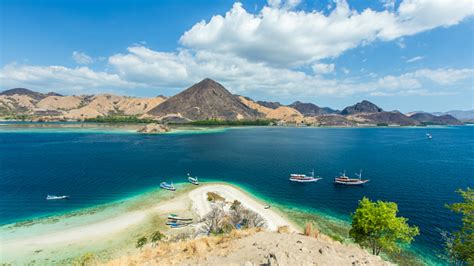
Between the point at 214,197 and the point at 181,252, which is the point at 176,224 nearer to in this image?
the point at 214,197

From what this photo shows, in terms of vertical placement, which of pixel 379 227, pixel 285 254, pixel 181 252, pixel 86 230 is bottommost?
pixel 86 230

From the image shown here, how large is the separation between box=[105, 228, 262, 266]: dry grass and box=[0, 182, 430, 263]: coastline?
17871mm

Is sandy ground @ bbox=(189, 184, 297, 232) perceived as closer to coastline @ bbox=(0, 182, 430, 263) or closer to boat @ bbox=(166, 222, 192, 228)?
coastline @ bbox=(0, 182, 430, 263)

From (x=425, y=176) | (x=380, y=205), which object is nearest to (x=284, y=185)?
(x=380, y=205)

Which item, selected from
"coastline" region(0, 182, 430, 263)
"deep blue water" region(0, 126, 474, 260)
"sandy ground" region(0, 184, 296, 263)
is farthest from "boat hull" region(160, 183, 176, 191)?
"sandy ground" region(0, 184, 296, 263)

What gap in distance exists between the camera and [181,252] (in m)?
18.3

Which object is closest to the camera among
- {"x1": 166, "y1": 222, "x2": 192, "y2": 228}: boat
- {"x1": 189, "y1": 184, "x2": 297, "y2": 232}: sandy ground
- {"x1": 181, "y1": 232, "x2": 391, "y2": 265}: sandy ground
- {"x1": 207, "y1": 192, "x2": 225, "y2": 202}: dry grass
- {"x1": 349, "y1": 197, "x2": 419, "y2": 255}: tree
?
{"x1": 181, "y1": 232, "x2": 391, "y2": 265}: sandy ground

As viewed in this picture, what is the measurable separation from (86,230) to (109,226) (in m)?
3.66

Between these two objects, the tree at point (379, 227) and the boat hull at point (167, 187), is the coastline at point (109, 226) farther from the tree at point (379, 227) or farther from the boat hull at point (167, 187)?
the tree at point (379, 227)

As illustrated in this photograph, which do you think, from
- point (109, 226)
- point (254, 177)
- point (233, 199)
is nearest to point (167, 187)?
point (233, 199)

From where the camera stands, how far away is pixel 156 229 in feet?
134

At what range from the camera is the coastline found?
3428 cm

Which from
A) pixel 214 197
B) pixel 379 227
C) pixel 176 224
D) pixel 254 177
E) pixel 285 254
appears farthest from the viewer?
pixel 254 177

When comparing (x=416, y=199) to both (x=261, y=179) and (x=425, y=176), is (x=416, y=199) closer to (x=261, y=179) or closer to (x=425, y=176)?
(x=425, y=176)
